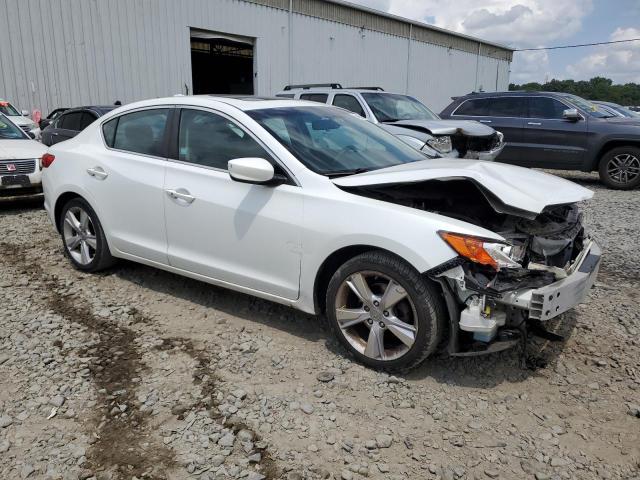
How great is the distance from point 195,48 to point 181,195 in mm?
24829

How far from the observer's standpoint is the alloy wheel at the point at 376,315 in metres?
3.22

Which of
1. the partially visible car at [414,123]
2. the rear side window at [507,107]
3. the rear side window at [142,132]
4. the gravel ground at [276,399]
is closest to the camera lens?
the gravel ground at [276,399]

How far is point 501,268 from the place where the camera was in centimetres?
298

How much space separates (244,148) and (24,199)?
6.90 meters

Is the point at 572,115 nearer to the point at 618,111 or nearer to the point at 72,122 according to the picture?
the point at 618,111

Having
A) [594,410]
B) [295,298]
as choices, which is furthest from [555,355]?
[295,298]

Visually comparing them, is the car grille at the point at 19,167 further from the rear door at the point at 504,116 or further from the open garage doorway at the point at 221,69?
the open garage doorway at the point at 221,69

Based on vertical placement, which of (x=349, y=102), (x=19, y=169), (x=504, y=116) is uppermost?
(x=349, y=102)

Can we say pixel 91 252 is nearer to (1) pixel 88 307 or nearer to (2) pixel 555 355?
(1) pixel 88 307

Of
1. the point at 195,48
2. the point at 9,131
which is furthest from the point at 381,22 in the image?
the point at 9,131

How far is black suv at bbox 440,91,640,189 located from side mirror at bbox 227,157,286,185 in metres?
8.67

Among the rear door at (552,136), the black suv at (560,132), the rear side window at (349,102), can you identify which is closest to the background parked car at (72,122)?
the rear side window at (349,102)

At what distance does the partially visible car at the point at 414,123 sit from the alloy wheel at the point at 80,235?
167 inches

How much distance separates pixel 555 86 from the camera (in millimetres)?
46438
